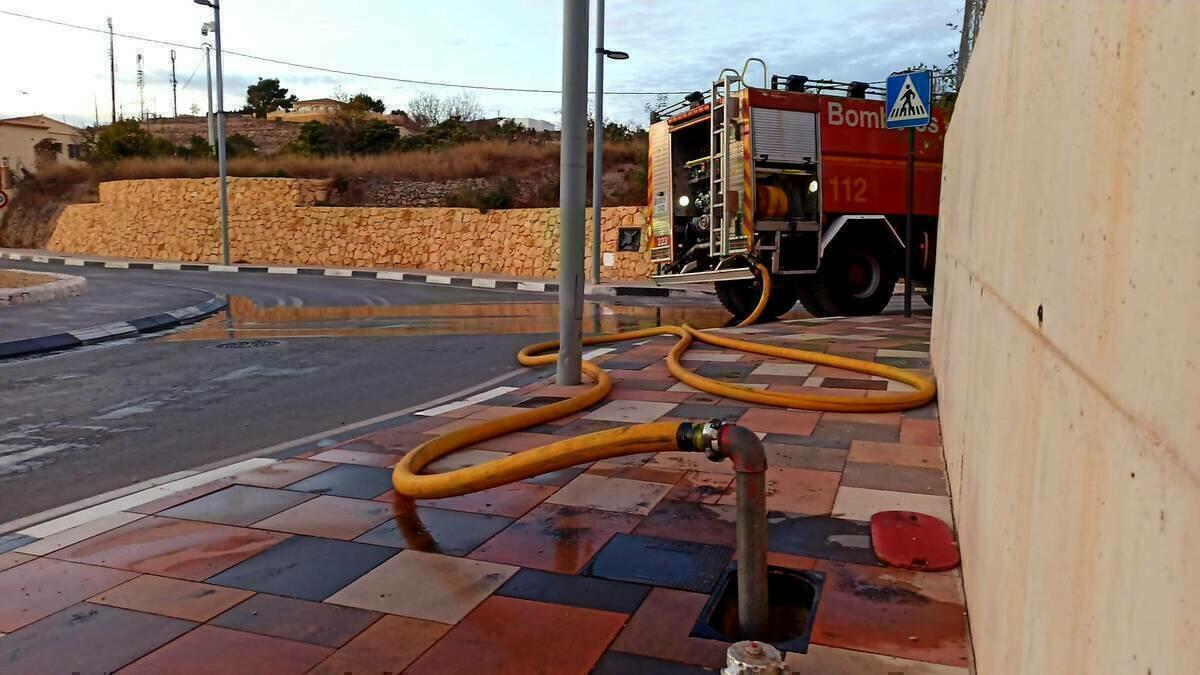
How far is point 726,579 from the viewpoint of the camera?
3.16m

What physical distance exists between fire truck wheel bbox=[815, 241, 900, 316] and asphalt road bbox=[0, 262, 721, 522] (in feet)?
7.43

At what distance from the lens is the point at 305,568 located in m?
3.31

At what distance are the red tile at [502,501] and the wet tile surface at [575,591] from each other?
71 cm

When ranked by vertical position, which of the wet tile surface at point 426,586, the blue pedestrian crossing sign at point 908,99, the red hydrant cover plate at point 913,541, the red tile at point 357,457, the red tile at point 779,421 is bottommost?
the wet tile surface at point 426,586

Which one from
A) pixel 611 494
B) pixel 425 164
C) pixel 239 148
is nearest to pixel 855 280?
pixel 611 494

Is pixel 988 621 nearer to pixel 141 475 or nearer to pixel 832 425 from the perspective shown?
pixel 832 425

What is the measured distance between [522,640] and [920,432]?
3.36m

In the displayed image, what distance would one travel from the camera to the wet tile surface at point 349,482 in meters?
4.27

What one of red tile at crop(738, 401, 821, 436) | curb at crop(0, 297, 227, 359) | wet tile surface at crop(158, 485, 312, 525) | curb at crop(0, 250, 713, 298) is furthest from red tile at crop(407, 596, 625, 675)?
curb at crop(0, 250, 713, 298)

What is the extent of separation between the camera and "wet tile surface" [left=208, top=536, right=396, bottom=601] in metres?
3.14

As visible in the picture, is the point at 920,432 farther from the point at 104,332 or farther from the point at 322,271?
the point at 322,271

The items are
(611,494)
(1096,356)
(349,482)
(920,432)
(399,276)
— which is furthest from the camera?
(399,276)

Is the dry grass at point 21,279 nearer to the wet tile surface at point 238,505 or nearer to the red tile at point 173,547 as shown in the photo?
the wet tile surface at point 238,505

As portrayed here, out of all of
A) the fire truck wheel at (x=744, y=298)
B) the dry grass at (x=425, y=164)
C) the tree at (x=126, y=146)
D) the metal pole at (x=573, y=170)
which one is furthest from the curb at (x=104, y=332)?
the tree at (x=126, y=146)
